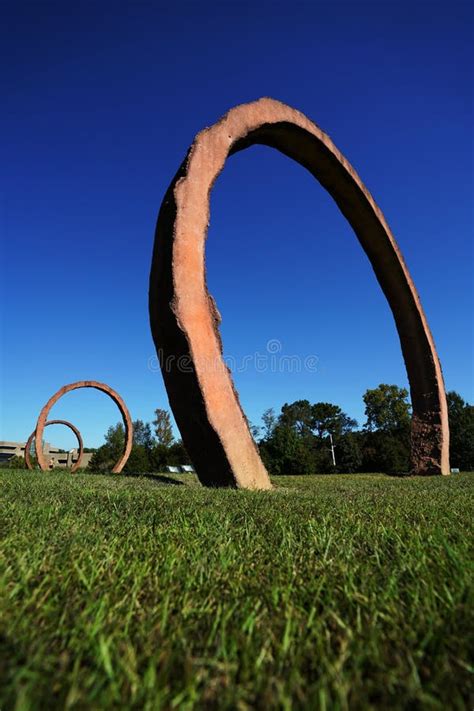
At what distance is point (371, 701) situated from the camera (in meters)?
0.79

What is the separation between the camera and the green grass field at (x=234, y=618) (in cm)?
78

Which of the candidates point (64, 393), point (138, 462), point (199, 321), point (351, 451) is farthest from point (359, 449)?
point (199, 321)

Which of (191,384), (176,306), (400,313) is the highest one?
(400,313)

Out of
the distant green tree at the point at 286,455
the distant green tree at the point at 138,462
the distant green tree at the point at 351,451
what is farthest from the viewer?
the distant green tree at the point at 351,451

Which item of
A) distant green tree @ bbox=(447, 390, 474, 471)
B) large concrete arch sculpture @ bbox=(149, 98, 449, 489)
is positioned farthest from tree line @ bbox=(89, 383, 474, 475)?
large concrete arch sculpture @ bbox=(149, 98, 449, 489)

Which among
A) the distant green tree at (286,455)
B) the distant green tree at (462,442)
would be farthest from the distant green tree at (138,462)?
the distant green tree at (462,442)

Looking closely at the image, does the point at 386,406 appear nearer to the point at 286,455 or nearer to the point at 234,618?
the point at 286,455

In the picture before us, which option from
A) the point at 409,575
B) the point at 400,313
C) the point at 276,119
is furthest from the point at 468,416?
the point at 409,575

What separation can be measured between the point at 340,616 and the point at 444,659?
0.30m

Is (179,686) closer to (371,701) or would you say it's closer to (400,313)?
(371,701)

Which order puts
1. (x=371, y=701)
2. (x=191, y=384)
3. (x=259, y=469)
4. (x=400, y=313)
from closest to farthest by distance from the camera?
1. (x=371, y=701)
2. (x=191, y=384)
3. (x=259, y=469)
4. (x=400, y=313)

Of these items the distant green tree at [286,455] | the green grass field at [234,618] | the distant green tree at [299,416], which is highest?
the distant green tree at [299,416]

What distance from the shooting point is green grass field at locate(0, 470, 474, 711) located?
2.56ft

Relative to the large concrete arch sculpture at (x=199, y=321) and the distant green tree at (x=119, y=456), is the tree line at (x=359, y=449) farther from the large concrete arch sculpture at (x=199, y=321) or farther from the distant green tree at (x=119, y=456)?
the large concrete arch sculpture at (x=199, y=321)
